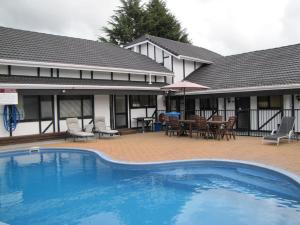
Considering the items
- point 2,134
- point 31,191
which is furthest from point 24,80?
point 31,191

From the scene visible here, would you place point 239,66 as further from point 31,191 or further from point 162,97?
point 31,191

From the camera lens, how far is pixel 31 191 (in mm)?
6973

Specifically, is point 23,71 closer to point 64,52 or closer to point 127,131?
point 64,52

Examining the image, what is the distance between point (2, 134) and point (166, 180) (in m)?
8.40

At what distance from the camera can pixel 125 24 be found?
35.7 m

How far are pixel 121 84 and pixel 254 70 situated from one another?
7.41 meters

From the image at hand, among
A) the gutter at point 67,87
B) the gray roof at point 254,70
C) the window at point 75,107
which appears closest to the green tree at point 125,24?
the gray roof at point 254,70

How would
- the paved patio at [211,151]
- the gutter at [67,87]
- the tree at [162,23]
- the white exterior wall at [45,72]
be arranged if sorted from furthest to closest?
the tree at [162,23]
the white exterior wall at [45,72]
the gutter at [67,87]
the paved patio at [211,151]

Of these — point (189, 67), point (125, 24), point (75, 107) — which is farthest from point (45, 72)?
point (125, 24)

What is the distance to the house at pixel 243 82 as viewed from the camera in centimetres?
1448

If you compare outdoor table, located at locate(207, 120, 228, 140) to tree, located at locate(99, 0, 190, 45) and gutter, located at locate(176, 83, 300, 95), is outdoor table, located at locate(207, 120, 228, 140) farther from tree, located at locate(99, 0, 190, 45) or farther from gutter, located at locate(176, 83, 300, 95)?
tree, located at locate(99, 0, 190, 45)

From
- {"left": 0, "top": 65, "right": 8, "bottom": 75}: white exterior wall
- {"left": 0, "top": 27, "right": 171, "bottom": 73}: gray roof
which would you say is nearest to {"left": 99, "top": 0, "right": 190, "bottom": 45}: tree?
{"left": 0, "top": 27, "right": 171, "bottom": 73}: gray roof

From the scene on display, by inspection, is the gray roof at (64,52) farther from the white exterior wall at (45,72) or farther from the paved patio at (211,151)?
the paved patio at (211,151)

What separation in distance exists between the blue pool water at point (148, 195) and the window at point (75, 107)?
5.65 meters
